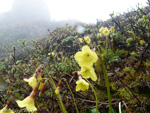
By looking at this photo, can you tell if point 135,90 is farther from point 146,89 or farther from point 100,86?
point 100,86

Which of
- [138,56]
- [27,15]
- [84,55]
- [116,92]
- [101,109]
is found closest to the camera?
[84,55]

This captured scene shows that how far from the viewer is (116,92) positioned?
6.89 ft

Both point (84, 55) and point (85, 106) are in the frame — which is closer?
point (84, 55)

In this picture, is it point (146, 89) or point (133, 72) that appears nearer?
point (146, 89)

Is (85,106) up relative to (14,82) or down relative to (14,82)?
down

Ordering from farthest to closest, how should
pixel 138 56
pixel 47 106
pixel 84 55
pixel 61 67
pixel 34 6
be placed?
pixel 34 6 < pixel 61 67 < pixel 138 56 < pixel 47 106 < pixel 84 55

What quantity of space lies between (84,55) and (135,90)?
1.23 m

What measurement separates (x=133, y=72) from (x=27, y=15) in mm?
23666

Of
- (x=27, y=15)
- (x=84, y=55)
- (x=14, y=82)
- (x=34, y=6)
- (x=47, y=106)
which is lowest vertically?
(x=47, y=106)

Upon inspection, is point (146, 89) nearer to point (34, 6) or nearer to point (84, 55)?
point (84, 55)

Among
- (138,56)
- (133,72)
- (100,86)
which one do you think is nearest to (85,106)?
(100,86)

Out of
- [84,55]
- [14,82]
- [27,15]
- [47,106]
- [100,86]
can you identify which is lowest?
[47,106]

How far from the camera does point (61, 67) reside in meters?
2.78

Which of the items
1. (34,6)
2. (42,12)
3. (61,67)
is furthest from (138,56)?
(34,6)
